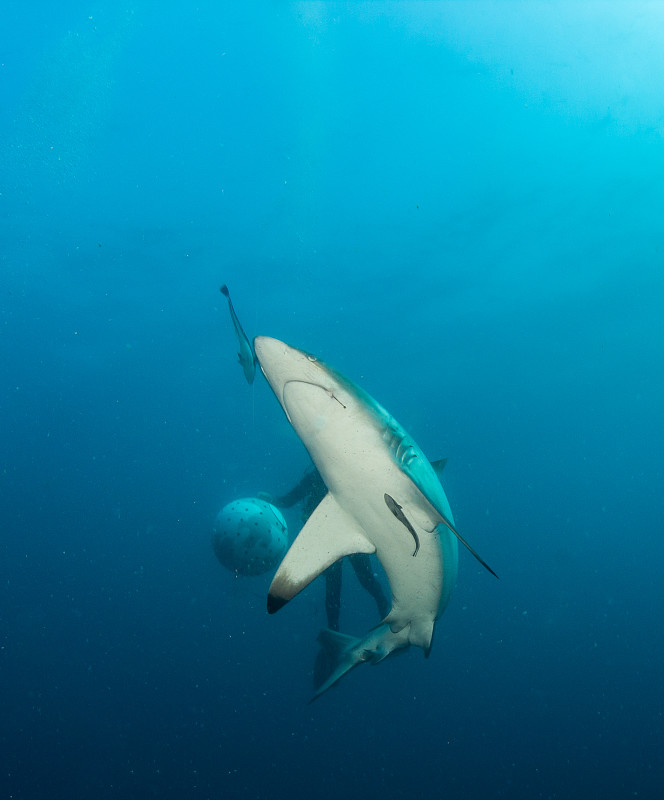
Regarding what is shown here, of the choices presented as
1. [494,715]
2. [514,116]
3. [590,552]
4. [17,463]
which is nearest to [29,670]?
[17,463]

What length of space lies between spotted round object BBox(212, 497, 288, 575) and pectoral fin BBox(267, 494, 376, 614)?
165 inches

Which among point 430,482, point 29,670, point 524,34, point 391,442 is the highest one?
point 524,34

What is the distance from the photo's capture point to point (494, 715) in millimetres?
32188

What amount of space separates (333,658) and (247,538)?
2.56 m

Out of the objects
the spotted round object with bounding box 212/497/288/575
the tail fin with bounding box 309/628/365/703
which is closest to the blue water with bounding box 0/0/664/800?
the spotted round object with bounding box 212/497/288/575

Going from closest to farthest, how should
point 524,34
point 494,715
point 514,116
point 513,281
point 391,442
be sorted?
1. point 391,442
2. point 524,34
3. point 514,116
4. point 513,281
5. point 494,715

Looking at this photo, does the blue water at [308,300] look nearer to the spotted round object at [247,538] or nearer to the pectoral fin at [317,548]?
the spotted round object at [247,538]

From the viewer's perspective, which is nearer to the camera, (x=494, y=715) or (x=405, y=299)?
(x=405, y=299)

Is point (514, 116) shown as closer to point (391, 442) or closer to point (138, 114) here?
point (138, 114)

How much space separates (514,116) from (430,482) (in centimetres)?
1707

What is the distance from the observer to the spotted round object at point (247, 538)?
7746 millimetres

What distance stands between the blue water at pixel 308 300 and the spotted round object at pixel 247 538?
2.04m

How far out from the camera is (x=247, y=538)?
7723mm

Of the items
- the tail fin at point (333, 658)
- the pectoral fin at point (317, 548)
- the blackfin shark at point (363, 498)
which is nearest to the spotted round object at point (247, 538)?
the tail fin at point (333, 658)
